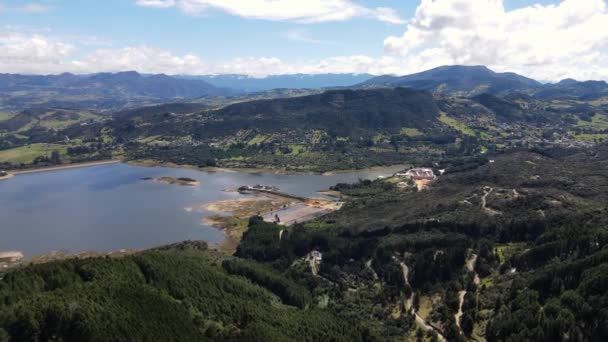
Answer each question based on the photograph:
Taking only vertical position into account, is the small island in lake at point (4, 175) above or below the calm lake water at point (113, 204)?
below

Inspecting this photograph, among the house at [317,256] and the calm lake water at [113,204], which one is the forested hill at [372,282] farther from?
the calm lake water at [113,204]

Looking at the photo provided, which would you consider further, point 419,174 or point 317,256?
point 419,174

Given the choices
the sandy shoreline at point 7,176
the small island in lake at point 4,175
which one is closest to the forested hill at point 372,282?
the sandy shoreline at point 7,176

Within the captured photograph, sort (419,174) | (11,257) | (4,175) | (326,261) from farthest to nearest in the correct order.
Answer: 1. (4,175)
2. (419,174)
3. (11,257)
4. (326,261)

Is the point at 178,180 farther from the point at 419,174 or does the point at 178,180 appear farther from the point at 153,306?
the point at 153,306

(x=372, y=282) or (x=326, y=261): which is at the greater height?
(x=372, y=282)

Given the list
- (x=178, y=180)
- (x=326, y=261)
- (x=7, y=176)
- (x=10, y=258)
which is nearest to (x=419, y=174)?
(x=178, y=180)

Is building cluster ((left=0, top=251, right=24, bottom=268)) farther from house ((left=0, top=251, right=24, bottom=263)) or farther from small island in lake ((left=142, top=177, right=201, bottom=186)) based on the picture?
small island in lake ((left=142, top=177, right=201, bottom=186))

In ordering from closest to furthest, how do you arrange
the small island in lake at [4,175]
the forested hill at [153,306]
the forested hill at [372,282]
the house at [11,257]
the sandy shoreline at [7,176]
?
the forested hill at [153,306], the forested hill at [372,282], the house at [11,257], the sandy shoreline at [7,176], the small island in lake at [4,175]

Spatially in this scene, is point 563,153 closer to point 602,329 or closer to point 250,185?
point 250,185
